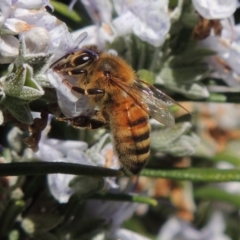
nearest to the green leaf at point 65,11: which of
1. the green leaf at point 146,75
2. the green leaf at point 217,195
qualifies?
the green leaf at point 146,75

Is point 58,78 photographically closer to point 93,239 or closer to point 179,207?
point 93,239

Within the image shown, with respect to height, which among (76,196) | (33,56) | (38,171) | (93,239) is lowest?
(93,239)

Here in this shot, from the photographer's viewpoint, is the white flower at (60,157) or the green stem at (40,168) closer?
the green stem at (40,168)

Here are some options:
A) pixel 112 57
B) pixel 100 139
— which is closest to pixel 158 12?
pixel 112 57

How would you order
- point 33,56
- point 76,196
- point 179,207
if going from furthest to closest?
point 179,207 < point 76,196 < point 33,56

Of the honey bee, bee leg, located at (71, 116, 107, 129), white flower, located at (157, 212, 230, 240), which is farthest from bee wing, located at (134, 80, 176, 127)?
white flower, located at (157, 212, 230, 240)

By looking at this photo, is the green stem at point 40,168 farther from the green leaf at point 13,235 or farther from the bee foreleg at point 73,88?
the green leaf at point 13,235

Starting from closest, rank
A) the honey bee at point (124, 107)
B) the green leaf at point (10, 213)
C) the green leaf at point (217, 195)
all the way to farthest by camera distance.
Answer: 1. the honey bee at point (124, 107)
2. the green leaf at point (10, 213)
3. the green leaf at point (217, 195)
